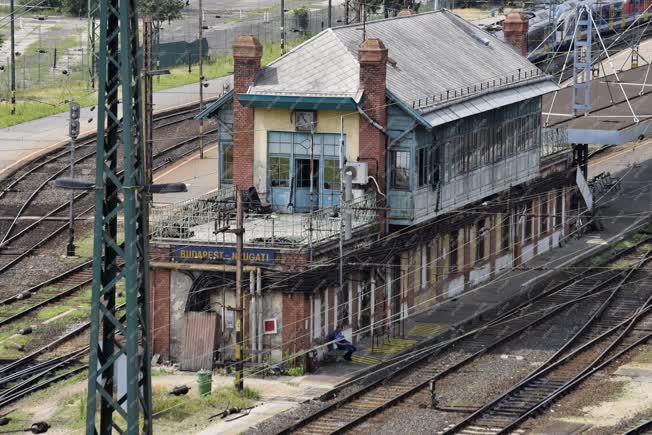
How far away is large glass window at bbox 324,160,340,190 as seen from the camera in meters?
43.7

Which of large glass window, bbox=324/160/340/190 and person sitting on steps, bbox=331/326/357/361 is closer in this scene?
person sitting on steps, bbox=331/326/357/361

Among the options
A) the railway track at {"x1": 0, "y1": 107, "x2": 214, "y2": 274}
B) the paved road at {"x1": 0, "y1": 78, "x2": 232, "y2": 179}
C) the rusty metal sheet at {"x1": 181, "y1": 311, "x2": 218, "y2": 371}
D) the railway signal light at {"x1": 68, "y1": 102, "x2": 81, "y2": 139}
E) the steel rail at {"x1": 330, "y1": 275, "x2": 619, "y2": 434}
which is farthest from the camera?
the paved road at {"x1": 0, "y1": 78, "x2": 232, "y2": 179}

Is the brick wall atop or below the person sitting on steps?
atop

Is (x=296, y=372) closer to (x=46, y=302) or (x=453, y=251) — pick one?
(x=46, y=302)

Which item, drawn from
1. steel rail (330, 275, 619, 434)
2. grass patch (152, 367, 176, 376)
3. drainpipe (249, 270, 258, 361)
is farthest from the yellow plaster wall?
grass patch (152, 367, 176, 376)

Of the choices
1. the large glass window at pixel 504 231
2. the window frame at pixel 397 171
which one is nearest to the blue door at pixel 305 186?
the window frame at pixel 397 171

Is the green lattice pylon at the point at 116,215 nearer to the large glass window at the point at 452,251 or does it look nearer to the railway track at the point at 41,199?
the large glass window at the point at 452,251

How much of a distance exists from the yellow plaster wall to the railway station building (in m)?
0.04

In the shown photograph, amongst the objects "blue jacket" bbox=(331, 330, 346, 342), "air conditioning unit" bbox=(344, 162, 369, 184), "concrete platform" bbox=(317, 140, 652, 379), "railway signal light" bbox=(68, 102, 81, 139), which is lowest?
"concrete platform" bbox=(317, 140, 652, 379)

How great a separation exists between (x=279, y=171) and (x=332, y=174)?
148 cm

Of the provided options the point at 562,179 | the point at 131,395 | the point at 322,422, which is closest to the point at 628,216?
the point at 562,179

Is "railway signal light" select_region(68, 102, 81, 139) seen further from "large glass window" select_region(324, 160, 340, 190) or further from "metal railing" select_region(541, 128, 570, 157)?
"metal railing" select_region(541, 128, 570, 157)

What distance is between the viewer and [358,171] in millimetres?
42469

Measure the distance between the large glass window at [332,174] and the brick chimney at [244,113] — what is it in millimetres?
2060
